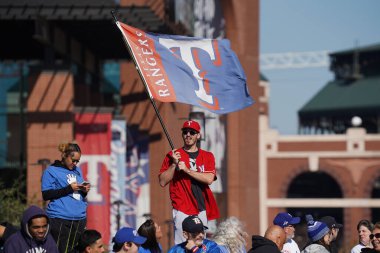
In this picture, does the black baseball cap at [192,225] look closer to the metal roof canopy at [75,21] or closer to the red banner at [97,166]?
the metal roof canopy at [75,21]

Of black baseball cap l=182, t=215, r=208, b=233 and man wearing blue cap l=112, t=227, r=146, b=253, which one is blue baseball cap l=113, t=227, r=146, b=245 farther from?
black baseball cap l=182, t=215, r=208, b=233

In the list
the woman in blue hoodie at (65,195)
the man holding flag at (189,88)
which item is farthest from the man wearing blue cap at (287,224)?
the woman in blue hoodie at (65,195)

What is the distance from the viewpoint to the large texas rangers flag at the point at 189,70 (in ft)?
40.5

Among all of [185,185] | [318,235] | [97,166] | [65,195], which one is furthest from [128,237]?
[97,166]

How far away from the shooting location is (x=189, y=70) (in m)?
12.9

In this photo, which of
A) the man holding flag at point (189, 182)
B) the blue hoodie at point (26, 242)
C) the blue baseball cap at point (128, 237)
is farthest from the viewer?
the man holding flag at point (189, 182)

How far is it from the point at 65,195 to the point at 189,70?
216 cm

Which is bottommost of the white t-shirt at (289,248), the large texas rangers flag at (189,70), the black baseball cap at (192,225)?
the white t-shirt at (289,248)

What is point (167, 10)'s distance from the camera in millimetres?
28891

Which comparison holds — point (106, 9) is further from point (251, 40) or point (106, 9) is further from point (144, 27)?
point (251, 40)

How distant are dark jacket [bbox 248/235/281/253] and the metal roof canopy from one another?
1105 centimetres

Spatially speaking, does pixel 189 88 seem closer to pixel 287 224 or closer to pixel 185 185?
pixel 185 185

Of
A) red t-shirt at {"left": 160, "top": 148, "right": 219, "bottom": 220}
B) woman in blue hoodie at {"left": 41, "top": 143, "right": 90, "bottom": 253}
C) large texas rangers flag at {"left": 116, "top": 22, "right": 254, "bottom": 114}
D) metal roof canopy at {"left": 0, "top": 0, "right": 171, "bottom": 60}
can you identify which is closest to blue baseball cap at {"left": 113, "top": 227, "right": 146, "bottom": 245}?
red t-shirt at {"left": 160, "top": 148, "right": 219, "bottom": 220}

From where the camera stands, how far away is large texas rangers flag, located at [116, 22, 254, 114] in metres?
12.3
